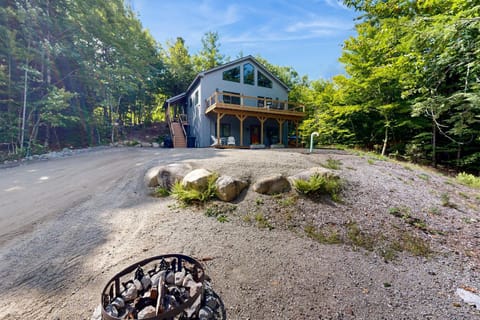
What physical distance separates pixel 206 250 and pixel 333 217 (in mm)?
2166

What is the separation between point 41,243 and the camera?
2590 mm

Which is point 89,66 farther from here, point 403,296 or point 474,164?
point 474,164

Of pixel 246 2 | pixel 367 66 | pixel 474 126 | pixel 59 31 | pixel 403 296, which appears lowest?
pixel 403 296

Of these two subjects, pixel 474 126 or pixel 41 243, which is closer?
pixel 41 243

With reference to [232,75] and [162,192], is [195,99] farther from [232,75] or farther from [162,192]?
[162,192]

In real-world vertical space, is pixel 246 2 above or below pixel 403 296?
above

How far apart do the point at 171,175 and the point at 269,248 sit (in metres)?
2.75

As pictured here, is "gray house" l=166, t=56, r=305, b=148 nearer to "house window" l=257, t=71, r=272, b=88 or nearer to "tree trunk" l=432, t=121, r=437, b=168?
"house window" l=257, t=71, r=272, b=88

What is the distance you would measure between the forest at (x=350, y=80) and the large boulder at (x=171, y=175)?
6432 mm

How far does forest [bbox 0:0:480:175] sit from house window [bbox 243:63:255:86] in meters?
4.79

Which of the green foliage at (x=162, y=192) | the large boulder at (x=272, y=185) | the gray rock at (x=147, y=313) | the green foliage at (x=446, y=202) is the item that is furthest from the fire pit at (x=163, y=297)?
the green foliage at (x=446, y=202)

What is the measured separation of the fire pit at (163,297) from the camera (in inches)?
55.8

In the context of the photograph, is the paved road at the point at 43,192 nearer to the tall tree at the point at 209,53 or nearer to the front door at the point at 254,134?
the front door at the point at 254,134

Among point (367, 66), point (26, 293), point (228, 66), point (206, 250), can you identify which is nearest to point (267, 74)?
point (228, 66)
